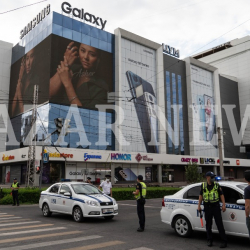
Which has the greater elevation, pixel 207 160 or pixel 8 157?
pixel 8 157

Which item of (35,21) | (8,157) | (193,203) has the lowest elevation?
(193,203)

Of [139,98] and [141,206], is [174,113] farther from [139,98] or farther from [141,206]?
[141,206]

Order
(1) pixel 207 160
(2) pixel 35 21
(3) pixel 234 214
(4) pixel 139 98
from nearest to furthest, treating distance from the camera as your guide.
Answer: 1. (3) pixel 234 214
2. (2) pixel 35 21
3. (4) pixel 139 98
4. (1) pixel 207 160

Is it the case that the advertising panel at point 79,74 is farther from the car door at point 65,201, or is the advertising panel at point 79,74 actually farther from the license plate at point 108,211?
the license plate at point 108,211

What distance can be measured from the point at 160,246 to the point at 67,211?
5728mm

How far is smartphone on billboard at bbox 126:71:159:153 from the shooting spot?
48.1 m

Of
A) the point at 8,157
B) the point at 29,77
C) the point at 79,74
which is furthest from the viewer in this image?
the point at 29,77

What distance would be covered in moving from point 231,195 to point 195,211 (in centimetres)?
109

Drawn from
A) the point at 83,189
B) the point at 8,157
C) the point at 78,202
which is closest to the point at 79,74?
the point at 8,157

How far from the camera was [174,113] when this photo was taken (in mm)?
54406

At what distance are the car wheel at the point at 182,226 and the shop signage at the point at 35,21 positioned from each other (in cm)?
4169

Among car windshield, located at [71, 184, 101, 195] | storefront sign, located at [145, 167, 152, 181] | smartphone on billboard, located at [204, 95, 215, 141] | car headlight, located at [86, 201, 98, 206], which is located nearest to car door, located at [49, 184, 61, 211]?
car windshield, located at [71, 184, 101, 195]

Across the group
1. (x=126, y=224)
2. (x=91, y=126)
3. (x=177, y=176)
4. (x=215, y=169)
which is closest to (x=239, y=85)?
(x=215, y=169)

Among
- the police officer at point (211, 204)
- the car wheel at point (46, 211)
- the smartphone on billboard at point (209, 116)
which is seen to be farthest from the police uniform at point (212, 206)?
the smartphone on billboard at point (209, 116)
